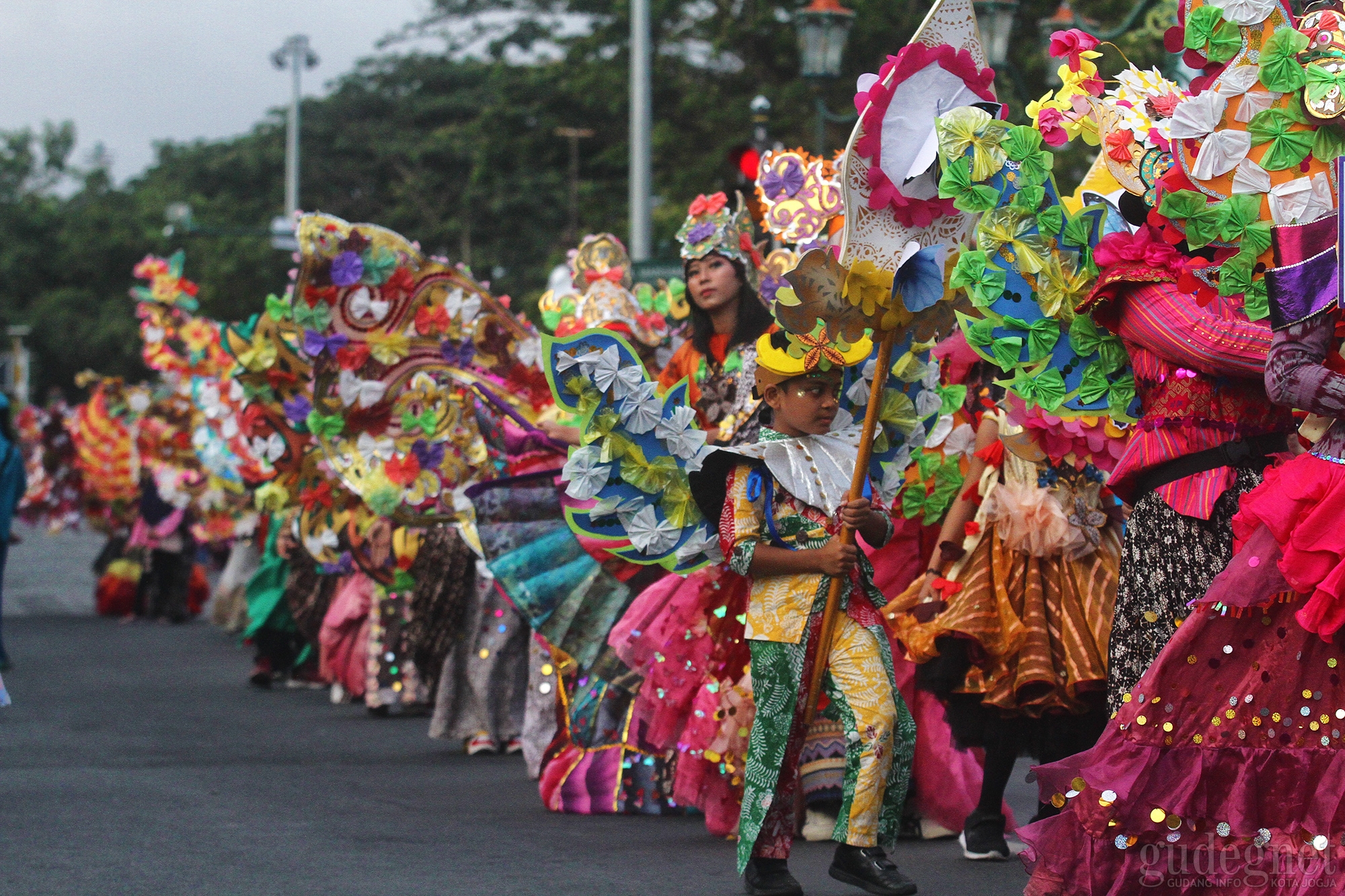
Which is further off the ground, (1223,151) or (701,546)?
(1223,151)

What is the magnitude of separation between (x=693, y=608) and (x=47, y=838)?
7.68 ft

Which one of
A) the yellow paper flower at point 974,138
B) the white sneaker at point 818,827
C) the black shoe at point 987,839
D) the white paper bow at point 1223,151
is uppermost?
the yellow paper flower at point 974,138

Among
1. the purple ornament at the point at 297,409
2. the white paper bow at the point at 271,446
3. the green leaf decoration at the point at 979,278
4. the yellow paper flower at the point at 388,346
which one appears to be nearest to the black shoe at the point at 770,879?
the green leaf decoration at the point at 979,278

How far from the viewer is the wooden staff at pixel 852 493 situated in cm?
505

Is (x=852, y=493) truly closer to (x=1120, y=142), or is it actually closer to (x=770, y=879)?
(x=770, y=879)

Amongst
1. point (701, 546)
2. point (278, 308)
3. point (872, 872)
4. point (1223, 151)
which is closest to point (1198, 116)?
point (1223, 151)

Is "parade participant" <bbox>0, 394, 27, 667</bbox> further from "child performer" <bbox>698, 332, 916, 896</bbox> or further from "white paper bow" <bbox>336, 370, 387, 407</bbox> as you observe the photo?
"child performer" <bbox>698, 332, 916, 896</bbox>

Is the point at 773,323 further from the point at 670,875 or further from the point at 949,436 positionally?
the point at 670,875

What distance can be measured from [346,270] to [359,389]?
61 centimetres

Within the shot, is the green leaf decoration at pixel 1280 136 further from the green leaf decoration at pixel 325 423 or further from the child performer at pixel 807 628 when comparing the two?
the green leaf decoration at pixel 325 423

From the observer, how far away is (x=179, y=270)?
15.8 m

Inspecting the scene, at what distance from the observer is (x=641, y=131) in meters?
15.6

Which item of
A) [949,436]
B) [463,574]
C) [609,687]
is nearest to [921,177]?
[949,436]

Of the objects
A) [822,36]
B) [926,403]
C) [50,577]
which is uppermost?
[822,36]
